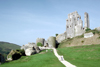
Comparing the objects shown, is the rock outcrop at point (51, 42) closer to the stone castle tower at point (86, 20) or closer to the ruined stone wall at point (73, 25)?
the ruined stone wall at point (73, 25)

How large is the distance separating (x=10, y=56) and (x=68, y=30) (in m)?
44.9

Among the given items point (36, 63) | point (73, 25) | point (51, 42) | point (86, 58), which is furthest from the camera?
point (73, 25)

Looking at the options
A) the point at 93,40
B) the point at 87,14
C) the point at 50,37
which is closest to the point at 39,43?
the point at 50,37

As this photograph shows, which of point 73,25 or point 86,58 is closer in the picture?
point 86,58

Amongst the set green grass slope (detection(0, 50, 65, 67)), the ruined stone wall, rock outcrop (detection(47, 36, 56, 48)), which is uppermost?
the ruined stone wall

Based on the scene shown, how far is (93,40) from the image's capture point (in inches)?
1598

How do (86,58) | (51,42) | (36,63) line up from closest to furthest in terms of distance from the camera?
(36,63)
(86,58)
(51,42)

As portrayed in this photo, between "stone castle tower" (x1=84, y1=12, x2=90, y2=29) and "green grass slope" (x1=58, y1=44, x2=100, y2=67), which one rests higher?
"stone castle tower" (x1=84, y1=12, x2=90, y2=29)

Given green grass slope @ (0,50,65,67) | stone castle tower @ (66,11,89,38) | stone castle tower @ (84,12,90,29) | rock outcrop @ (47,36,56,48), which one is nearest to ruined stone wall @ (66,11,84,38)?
stone castle tower @ (66,11,89,38)

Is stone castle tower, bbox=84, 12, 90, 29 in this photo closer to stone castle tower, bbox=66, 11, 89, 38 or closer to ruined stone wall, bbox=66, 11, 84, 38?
stone castle tower, bbox=66, 11, 89, 38

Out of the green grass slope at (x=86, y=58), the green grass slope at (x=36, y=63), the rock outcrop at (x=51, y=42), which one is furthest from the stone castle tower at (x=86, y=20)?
the green grass slope at (x=36, y=63)

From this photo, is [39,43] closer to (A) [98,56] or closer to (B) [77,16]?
(B) [77,16]

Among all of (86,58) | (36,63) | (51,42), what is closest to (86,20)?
(51,42)

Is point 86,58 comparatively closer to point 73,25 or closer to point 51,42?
point 51,42
